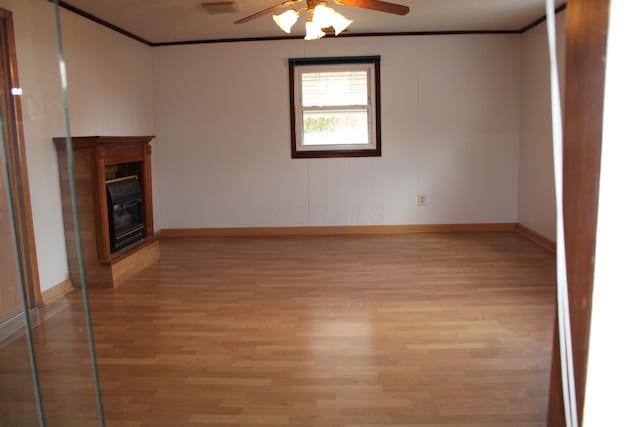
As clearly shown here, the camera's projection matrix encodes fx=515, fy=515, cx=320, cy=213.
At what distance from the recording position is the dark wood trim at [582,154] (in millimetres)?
1264

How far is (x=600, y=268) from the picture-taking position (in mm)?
1289

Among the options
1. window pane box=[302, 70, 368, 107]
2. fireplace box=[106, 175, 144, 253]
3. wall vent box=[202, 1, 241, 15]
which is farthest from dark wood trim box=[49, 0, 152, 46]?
window pane box=[302, 70, 368, 107]

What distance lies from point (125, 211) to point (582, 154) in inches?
164

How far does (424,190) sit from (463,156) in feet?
2.04

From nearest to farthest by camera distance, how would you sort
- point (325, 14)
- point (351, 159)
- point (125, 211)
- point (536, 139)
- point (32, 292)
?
point (32, 292), point (325, 14), point (125, 211), point (536, 139), point (351, 159)

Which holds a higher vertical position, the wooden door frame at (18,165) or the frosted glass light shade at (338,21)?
the frosted glass light shade at (338,21)

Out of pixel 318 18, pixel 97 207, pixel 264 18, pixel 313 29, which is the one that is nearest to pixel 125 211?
pixel 97 207

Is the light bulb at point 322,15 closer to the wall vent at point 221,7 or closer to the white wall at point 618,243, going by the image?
the wall vent at point 221,7

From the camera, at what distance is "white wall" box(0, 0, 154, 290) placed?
5.11ft

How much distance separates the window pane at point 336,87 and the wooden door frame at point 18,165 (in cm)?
452

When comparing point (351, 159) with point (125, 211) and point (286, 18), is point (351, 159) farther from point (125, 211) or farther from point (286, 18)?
point (286, 18)

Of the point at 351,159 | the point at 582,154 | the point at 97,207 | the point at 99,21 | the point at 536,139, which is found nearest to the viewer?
the point at 582,154

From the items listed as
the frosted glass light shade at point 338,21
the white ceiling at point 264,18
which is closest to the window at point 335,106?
the white ceiling at point 264,18

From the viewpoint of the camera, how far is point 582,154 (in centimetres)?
137
